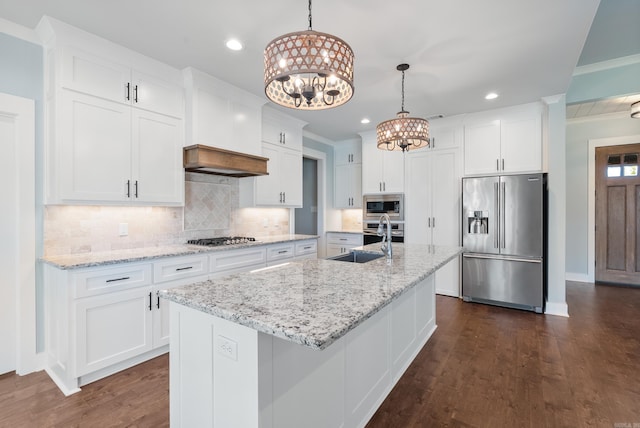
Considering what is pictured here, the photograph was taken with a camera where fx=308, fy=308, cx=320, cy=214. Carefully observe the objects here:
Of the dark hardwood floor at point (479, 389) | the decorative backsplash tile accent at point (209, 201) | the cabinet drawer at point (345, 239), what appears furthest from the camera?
the cabinet drawer at point (345, 239)

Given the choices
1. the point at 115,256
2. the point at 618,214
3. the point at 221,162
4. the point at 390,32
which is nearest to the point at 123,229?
the point at 115,256

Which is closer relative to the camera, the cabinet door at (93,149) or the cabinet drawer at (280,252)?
the cabinet door at (93,149)

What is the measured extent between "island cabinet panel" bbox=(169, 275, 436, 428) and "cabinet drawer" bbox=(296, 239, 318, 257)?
234 cm

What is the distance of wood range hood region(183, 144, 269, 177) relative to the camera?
302 cm

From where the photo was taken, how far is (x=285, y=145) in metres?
4.37

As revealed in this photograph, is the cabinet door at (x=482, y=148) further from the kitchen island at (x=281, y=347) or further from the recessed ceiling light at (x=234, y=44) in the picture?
the recessed ceiling light at (x=234, y=44)

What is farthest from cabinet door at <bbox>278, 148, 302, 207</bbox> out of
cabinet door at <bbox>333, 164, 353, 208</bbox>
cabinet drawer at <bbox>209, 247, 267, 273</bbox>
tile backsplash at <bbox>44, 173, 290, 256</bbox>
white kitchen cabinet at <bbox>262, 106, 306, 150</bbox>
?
cabinet door at <bbox>333, 164, 353, 208</bbox>

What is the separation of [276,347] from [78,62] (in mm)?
2654

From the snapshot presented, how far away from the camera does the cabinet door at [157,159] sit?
2734 millimetres

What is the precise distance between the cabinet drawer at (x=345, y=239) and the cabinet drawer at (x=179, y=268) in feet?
9.33

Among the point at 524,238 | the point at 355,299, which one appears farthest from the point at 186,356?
the point at 524,238

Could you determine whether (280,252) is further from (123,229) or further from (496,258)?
(496,258)

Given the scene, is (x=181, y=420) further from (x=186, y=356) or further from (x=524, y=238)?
(x=524, y=238)

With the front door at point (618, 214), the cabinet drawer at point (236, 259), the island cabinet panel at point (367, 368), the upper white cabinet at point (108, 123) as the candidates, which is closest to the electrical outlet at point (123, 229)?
the upper white cabinet at point (108, 123)
